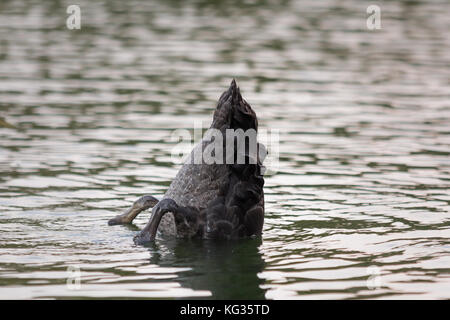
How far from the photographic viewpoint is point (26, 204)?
1214 centimetres

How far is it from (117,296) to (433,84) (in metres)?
13.8

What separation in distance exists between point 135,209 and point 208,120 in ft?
21.4

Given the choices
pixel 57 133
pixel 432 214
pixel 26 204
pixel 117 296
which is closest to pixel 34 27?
pixel 57 133

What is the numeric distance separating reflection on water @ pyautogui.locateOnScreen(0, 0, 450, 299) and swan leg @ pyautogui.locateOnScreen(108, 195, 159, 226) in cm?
20

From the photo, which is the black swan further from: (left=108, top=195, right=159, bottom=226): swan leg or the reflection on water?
(left=108, top=195, right=159, bottom=226): swan leg

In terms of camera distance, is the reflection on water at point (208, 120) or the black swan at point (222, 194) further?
the black swan at point (222, 194)

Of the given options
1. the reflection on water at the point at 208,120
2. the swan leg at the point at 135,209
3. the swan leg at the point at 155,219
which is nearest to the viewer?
the reflection on water at the point at 208,120

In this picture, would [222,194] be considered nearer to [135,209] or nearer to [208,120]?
[135,209]

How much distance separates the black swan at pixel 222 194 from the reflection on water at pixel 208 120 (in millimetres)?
208

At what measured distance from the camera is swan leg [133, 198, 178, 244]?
10.3m

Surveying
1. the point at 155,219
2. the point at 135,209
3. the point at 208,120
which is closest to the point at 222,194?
the point at 155,219

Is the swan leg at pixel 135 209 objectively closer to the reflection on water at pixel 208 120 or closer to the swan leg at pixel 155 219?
the reflection on water at pixel 208 120

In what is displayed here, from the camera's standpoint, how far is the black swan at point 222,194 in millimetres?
10312

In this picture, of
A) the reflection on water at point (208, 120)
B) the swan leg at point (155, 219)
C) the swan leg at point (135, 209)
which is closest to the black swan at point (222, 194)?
the swan leg at point (155, 219)
